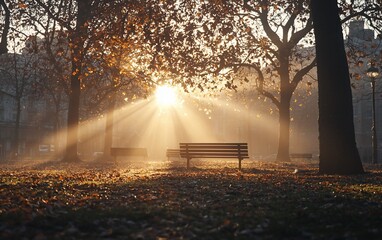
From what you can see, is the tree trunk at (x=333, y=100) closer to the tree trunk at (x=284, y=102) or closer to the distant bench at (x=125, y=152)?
the tree trunk at (x=284, y=102)

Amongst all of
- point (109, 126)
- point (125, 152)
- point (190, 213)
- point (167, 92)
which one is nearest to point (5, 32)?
point (190, 213)

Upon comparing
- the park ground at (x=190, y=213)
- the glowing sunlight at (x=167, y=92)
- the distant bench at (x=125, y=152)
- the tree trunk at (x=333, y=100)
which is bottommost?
the park ground at (x=190, y=213)

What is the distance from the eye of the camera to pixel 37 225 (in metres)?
6.27

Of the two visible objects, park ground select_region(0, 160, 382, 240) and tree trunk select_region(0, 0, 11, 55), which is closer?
park ground select_region(0, 160, 382, 240)

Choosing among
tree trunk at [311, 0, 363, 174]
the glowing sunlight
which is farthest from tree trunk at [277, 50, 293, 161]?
tree trunk at [311, 0, 363, 174]

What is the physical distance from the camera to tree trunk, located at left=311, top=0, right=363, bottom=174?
46.3 ft

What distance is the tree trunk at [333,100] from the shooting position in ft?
46.3

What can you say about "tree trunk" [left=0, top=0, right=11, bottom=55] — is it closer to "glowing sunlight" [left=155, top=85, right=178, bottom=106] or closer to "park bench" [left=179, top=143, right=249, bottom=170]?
"park bench" [left=179, top=143, right=249, bottom=170]

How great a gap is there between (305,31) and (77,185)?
1989cm

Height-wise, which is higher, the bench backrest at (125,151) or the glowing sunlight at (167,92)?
the glowing sunlight at (167,92)

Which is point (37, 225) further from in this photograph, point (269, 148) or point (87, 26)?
point (269, 148)

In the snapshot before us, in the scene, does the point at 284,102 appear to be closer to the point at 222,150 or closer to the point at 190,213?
the point at 222,150

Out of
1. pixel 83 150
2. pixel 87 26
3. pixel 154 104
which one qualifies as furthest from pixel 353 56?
pixel 154 104

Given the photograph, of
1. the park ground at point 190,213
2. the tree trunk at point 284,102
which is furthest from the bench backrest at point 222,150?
the tree trunk at point 284,102
